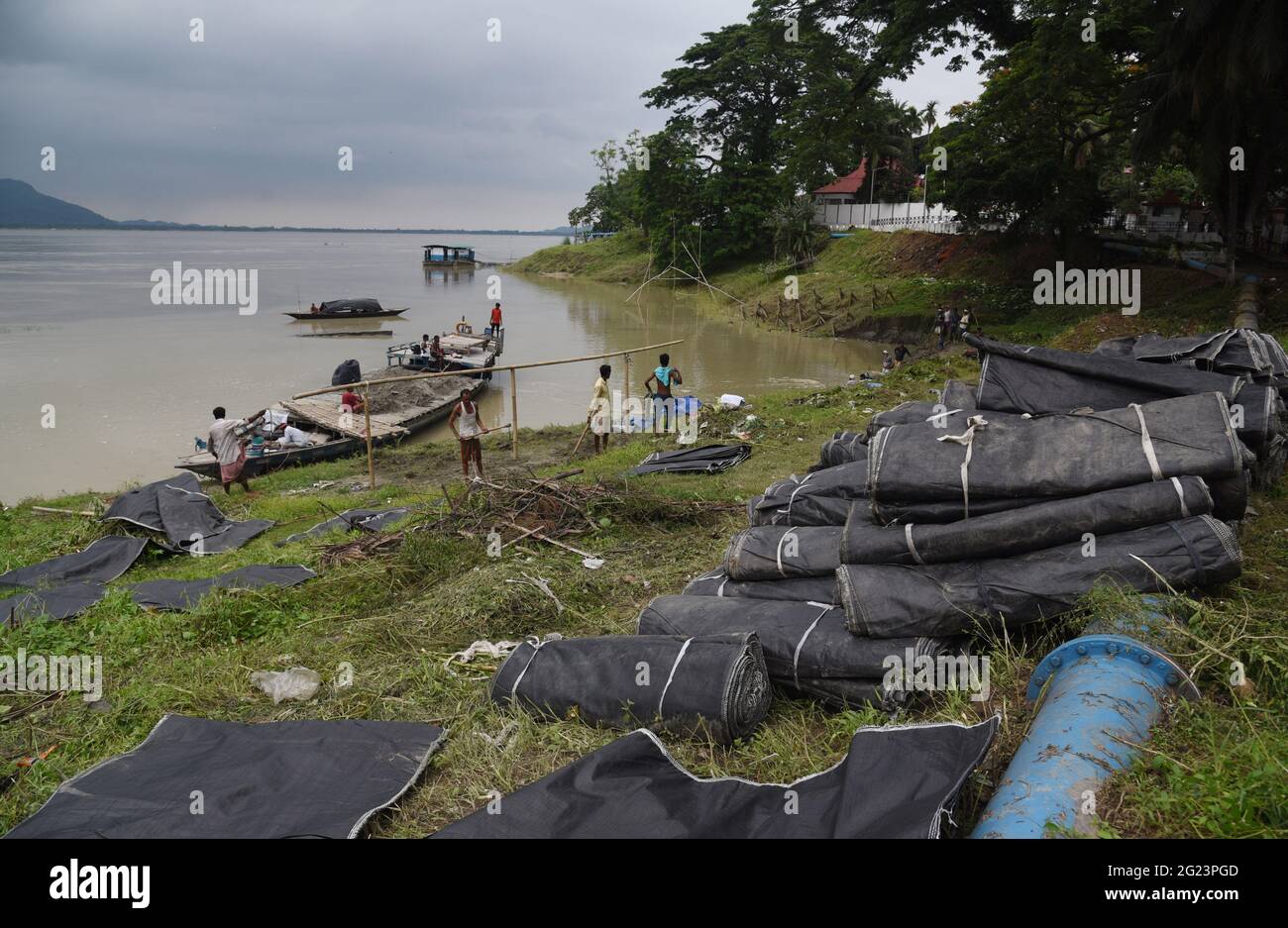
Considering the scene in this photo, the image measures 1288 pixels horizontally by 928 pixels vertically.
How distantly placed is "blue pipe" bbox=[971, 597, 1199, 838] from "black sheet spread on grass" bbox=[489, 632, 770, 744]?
4.08 feet

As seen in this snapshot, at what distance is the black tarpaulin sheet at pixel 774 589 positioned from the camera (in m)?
4.84

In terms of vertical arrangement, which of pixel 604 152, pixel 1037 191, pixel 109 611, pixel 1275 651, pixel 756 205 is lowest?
pixel 109 611

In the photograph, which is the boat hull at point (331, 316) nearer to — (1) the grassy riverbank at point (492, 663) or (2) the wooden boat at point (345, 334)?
(2) the wooden boat at point (345, 334)

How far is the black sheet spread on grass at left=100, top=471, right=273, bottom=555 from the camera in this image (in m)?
9.30

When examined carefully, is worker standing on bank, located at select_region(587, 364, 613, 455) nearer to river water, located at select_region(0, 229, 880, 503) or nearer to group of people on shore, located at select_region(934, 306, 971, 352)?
river water, located at select_region(0, 229, 880, 503)

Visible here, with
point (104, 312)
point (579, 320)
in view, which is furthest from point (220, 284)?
point (579, 320)

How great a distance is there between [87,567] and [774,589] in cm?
742

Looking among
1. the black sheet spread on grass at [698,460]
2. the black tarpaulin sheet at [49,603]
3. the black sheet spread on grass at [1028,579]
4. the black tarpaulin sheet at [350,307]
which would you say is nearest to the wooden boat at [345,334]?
the black tarpaulin sheet at [350,307]

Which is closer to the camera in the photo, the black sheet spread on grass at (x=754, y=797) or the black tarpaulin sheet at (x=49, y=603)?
the black sheet spread on grass at (x=754, y=797)

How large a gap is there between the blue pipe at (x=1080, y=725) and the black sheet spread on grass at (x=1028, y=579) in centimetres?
30

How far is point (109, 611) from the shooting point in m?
6.69

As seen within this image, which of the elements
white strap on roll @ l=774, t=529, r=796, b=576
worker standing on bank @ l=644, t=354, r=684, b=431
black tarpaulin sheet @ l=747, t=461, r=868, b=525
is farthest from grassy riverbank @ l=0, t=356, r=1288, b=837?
worker standing on bank @ l=644, t=354, r=684, b=431

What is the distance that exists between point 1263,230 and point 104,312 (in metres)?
45.3
